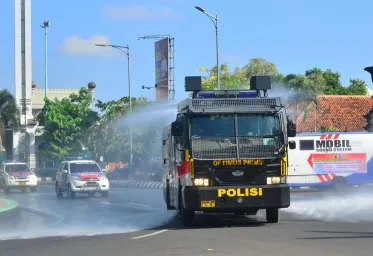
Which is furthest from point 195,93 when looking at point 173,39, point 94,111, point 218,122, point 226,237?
point 94,111

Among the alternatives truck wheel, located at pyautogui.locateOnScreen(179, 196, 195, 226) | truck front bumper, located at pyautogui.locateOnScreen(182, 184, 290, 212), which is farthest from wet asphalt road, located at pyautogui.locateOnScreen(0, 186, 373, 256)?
truck front bumper, located at pyautogui.locateOnScreen(182, 184, 290, 212)

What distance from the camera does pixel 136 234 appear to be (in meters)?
16.7

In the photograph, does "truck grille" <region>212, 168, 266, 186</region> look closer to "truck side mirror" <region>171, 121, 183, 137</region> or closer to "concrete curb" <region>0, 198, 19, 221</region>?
"truck side mirror" <region>171, 121, 183, 137</region>

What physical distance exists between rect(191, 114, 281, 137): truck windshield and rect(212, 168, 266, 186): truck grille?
30.5 inches

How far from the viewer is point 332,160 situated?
40062 millimetres

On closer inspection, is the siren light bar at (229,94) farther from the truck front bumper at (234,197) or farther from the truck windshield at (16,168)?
the truck windshield at (16,168)

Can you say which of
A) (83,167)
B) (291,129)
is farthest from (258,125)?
(83,167)

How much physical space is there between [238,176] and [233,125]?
44.5 inches

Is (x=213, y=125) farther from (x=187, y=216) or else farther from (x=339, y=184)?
(x=339, y=184)

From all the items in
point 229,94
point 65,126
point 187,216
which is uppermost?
point 65,126

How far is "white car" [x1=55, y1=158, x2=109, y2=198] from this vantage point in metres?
36.0

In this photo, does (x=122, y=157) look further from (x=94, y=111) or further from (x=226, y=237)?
(x=226, y=237)

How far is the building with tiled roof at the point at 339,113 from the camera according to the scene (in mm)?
72438

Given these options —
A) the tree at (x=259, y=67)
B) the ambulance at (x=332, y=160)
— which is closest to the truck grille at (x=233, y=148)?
the ambulance at (x=332, y=160)
